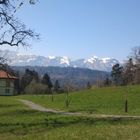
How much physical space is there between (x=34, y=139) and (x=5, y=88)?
137 m

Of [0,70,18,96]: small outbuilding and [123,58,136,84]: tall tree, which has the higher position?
[123,58,136,84]: tall tree

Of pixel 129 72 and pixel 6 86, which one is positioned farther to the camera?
pixel 6 86

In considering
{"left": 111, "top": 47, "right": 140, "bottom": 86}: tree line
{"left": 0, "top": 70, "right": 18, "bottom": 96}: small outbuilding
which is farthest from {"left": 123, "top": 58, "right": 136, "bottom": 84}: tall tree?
{"left": 0, "top": 70, "right": 18, "bottom": 96}: small outbuilding

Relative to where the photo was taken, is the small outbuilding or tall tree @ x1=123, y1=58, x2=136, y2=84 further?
the small outbuilding

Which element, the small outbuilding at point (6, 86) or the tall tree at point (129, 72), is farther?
the small outbuilding at point (6, 86)

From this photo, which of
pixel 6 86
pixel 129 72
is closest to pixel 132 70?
pixel 129 72

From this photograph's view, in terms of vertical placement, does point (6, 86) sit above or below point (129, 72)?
below

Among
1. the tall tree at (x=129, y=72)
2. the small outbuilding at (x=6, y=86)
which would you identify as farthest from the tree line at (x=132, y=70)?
the small outbuilding at (x=6, y=86)

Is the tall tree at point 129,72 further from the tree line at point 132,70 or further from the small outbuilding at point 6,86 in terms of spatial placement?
the small outbuilding at point 6,86

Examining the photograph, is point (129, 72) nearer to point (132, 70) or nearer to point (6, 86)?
point (132, 70)

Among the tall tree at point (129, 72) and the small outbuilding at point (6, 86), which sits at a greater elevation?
the tall tree at point (129, 72)

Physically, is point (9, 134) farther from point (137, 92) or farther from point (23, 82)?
point (23, 82)

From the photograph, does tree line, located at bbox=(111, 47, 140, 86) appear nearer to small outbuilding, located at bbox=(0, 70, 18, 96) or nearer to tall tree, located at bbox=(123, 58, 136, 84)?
tall tree, located at bbox=(123, 58, 136, 84)

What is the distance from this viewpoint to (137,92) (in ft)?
224
